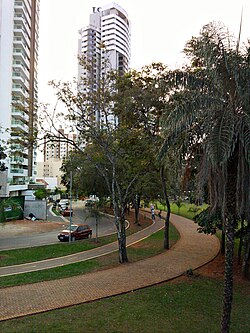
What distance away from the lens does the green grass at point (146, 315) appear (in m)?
9.79

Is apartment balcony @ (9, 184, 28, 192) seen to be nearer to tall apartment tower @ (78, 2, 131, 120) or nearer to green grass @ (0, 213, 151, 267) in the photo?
tall apartment tower @ (78, 2, 131, 120)

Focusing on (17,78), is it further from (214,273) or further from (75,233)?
(214,273)

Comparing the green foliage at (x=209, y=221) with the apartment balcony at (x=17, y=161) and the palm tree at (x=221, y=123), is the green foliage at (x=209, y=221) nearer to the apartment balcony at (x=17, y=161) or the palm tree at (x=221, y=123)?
the palm tree at (x=221, y=123)

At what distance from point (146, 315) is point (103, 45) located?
43.6 feet

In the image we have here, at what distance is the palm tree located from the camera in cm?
919

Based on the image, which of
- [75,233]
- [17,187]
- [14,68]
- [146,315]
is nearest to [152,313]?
[146,315]

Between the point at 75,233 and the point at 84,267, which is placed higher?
the point at 75,233

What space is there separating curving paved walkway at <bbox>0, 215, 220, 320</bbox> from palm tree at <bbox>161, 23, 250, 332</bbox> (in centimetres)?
542

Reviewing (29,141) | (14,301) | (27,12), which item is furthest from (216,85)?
(27,12)

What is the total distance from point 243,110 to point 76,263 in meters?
12.3

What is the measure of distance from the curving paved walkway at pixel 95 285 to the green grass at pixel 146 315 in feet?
2.03

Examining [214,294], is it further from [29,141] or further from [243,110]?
[29,141]

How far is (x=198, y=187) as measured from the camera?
32.4ft

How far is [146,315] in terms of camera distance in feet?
35.5
